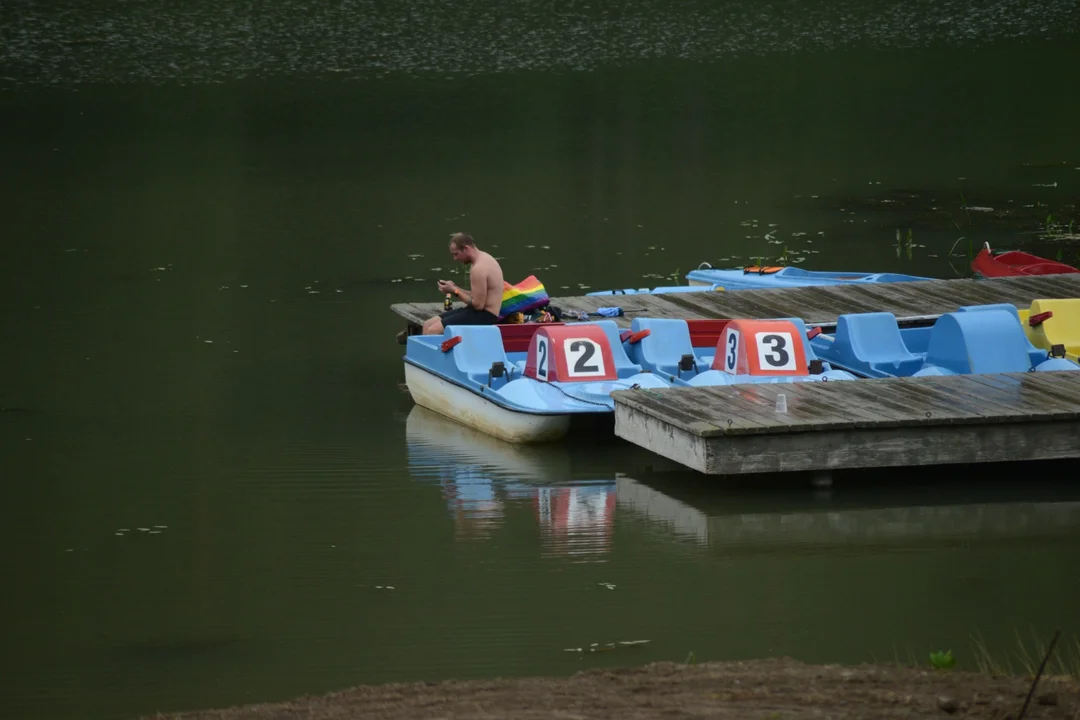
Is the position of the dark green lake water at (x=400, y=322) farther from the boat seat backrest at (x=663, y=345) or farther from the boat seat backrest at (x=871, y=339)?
the boat seat backrest at (x=871, y=339)

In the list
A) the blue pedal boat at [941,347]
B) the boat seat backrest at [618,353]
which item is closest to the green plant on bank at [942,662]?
the blue pedal boat at [941,347]

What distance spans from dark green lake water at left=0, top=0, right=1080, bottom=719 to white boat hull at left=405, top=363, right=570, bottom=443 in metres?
0.16

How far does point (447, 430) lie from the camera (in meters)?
13.2

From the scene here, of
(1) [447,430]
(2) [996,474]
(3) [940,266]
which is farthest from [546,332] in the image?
(3) [940,266]

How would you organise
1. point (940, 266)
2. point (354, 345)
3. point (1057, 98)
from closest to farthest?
point (354, 345) < point (940, 266) < point (1057, 98)

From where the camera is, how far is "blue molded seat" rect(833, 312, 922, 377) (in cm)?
1335

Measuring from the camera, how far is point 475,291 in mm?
13625

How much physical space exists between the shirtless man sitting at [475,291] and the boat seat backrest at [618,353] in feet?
2.82

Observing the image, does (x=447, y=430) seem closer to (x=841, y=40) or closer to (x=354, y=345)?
(x=354, y=345)

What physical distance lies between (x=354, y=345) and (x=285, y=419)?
10.3ft

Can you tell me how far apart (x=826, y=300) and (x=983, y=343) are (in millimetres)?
3011

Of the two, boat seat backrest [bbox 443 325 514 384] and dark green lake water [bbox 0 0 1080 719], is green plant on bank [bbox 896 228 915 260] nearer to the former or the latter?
dark green lake water [bbox 0 0 1080 719]

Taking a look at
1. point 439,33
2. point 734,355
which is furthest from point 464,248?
point 439,33

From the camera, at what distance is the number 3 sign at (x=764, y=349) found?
12531 millimetres
